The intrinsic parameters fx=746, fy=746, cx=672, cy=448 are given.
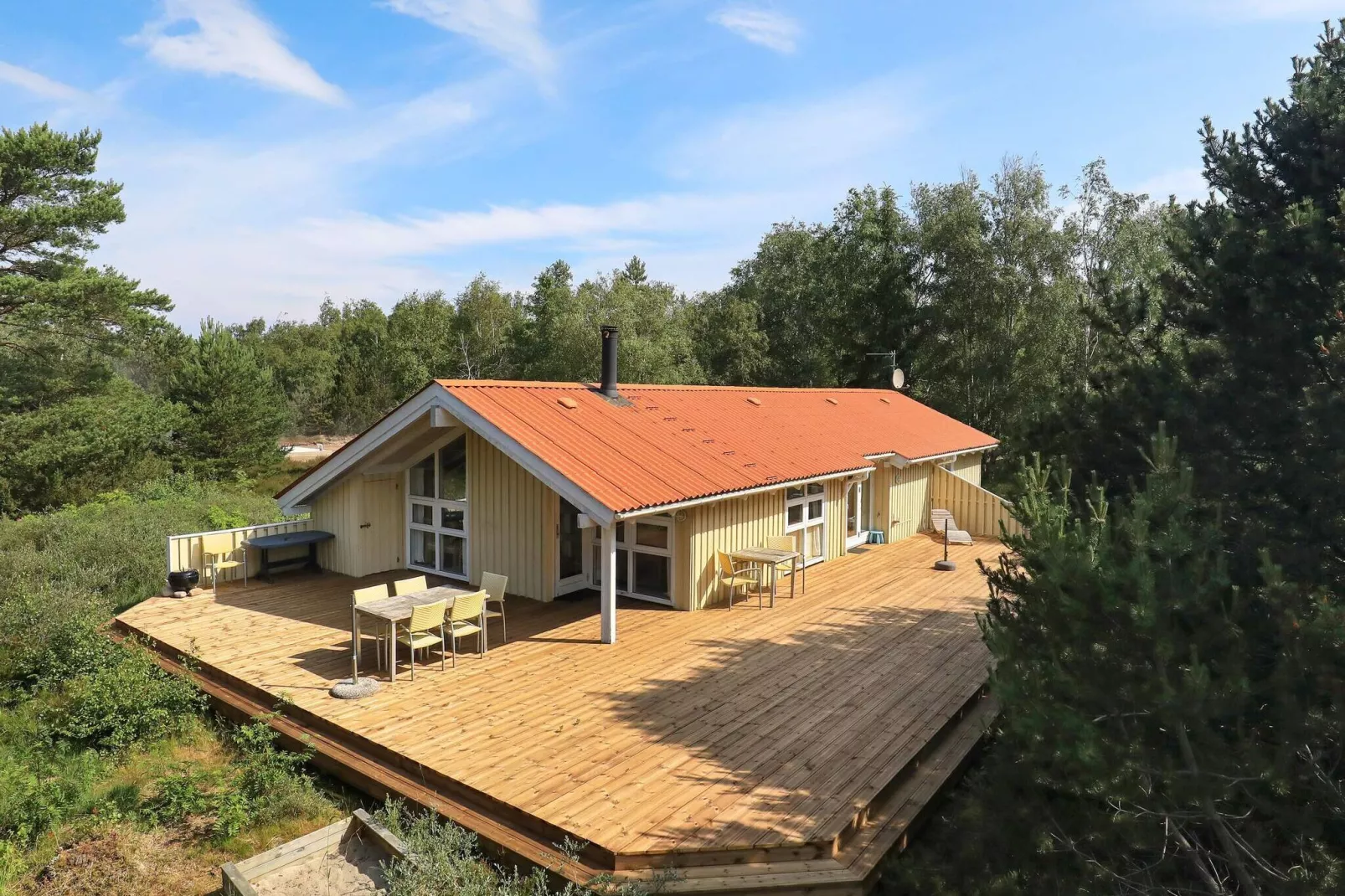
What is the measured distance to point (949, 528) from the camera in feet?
53.0

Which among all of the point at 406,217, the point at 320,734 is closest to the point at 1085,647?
the point at 320,734

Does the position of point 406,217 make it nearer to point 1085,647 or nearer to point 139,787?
point 139,787

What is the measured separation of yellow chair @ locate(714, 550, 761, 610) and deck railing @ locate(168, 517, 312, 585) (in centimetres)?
764

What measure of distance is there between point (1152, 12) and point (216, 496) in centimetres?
2440

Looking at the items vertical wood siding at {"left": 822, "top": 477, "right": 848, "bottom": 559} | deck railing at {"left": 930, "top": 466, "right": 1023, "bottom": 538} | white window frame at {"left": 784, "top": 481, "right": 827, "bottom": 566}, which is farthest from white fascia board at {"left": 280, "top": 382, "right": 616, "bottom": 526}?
deck railing at {"left": 930, "top": 466, "right": 1023, "bottom": 538}

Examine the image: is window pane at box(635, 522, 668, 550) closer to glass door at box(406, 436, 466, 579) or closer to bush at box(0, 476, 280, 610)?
glass door at box(406, 436, 466, 579)

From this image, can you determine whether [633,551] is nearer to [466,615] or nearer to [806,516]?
[466,615]

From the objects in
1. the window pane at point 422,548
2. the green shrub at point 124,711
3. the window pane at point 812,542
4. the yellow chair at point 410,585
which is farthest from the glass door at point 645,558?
the green shrub at point 124,711

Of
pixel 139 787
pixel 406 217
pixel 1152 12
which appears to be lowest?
pixel 139 787

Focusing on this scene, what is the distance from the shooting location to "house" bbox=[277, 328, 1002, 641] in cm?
1013

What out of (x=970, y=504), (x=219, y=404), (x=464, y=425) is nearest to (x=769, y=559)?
(x=464, y=425)

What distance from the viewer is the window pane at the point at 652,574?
38.0ft

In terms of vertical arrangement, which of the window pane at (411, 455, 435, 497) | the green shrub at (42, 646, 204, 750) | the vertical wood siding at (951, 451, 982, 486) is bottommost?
the green shrub at (42, 646, 204, 750)

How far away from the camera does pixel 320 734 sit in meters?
7.47
